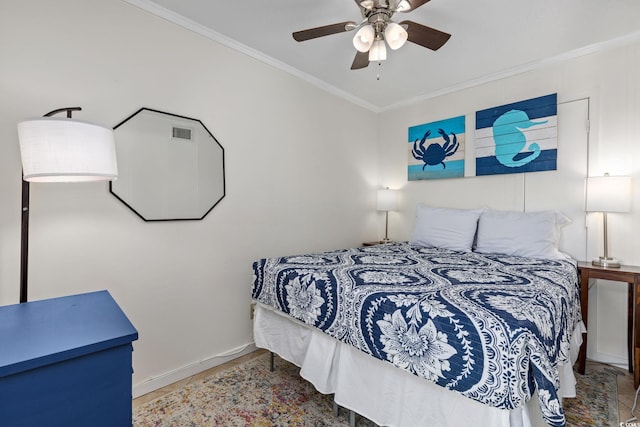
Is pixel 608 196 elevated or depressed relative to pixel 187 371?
elevated

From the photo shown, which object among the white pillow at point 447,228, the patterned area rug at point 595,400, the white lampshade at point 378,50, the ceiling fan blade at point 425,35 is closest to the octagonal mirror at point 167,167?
the white lampshade at point 378,50

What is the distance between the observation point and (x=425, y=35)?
184 centimetres

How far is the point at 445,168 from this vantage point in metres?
3.44

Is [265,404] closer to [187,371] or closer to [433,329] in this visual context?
[187,371]

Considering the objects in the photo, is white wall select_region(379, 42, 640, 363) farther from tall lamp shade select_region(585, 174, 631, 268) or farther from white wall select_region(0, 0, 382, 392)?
white wall select_region(0, 0, 382, 392)

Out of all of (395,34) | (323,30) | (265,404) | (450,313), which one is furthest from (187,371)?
(395,34)

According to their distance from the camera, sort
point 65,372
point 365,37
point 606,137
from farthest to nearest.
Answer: point 606,137
point 365,37
point 65,372

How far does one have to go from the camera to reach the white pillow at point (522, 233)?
246cm

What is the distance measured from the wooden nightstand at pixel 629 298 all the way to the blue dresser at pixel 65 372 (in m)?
2.88

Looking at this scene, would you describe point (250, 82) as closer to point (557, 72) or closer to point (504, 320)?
point (504, 320)

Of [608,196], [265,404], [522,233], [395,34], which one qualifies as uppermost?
[395,34]

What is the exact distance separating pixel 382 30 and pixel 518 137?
6.20ft

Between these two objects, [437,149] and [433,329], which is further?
[437,149]

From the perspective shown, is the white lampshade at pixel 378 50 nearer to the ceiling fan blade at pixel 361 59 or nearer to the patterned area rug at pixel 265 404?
the ceiling fan blade at pixel 361 59
